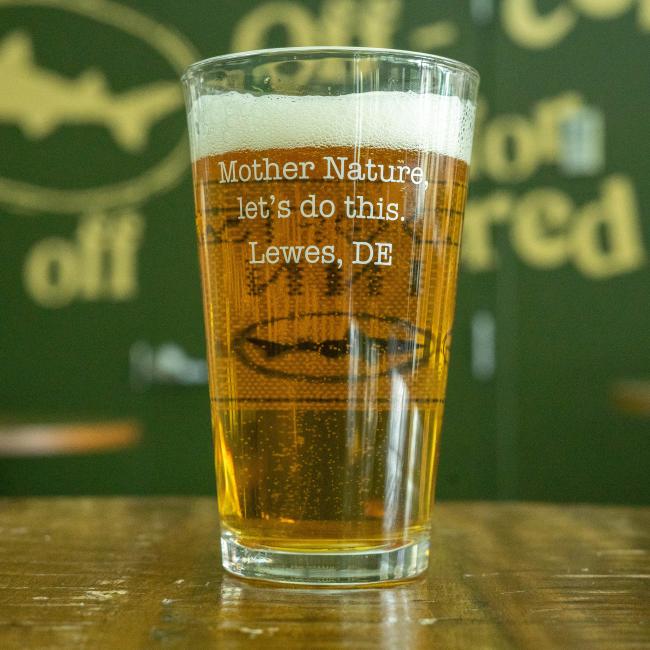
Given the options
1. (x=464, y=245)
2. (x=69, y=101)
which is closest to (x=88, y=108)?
(x=69, y=101)

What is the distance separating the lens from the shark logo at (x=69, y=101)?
343 cm

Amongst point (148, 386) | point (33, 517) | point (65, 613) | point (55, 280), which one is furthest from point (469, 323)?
point (65, 613)

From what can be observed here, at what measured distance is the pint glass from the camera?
0.50 metres

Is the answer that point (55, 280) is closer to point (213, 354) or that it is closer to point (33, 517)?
point (33, 517)

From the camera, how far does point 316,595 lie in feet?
1.55

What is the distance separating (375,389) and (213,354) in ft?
0.34

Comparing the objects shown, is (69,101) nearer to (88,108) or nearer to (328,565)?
(88,108)

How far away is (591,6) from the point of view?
343 centimetres

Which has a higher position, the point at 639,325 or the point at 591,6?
the point at 591,6

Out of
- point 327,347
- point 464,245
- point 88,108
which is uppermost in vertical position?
point 88,108

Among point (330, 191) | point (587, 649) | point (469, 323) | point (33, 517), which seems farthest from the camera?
point (469, 323)

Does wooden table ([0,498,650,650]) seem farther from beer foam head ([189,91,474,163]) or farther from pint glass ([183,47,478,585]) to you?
beer foam head ([189,91,474,163])

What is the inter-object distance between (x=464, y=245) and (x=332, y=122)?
295 centimetres

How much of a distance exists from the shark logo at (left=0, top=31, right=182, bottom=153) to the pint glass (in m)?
3.03
